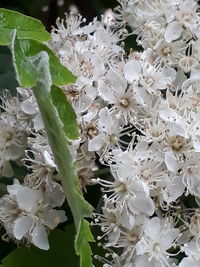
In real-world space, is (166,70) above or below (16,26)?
below

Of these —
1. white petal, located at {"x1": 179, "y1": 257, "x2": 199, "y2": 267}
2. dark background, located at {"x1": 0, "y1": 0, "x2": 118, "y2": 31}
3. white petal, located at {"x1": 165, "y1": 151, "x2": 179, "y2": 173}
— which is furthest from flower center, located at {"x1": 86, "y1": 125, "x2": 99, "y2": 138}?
dark background, located at {"x1": 0, "y1": 0, "x2": 118, "y2": 31}

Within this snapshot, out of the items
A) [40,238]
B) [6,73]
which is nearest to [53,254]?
[40,238]

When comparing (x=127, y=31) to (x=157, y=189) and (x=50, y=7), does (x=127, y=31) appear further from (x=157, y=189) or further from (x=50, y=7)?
(x=50, y=7)

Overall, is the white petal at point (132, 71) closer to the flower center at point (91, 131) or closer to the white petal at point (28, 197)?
the flower center at point (91, 131)

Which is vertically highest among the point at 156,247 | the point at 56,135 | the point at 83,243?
the point at 56,135

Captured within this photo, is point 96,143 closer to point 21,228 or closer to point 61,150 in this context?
point 21,228

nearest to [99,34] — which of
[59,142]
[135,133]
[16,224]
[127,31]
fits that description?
[127,31]
